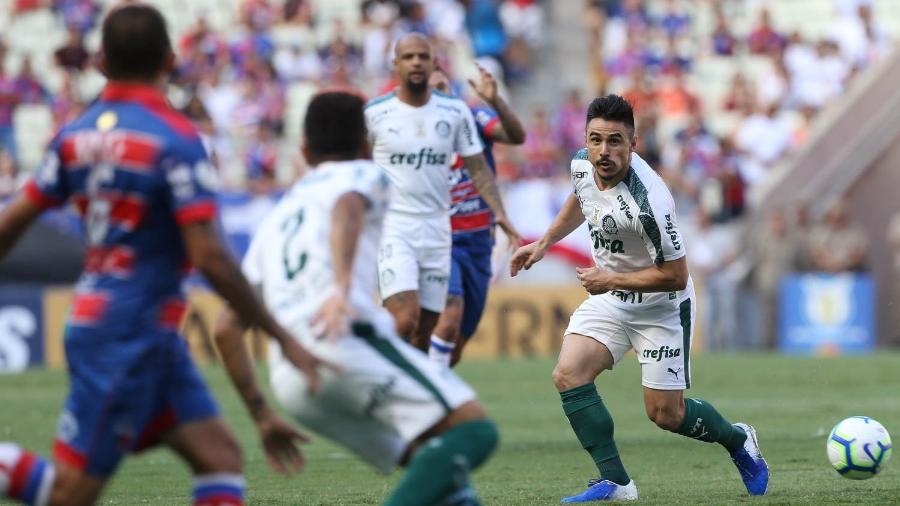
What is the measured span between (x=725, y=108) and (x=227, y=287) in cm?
2086

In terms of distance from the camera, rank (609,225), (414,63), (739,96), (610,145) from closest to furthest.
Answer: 1. (610,145)
2. (609,225)
3. (414,63)
4. (739,96)

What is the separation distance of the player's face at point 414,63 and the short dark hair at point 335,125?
172 inches

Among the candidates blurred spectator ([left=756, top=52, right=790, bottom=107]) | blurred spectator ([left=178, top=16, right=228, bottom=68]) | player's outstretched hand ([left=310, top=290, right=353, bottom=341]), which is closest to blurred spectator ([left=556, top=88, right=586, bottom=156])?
blurred spectator ([left=756, top=52, right=790, bottom=107])

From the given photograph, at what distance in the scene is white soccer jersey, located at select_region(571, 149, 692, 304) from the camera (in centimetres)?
787

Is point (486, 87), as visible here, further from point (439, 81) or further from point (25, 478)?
point (25, 478)

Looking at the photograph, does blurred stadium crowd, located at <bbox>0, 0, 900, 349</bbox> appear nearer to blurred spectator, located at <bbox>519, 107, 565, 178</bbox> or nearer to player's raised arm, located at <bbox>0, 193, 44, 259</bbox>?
blurred spectator, located at <bbox>519, 107, 565, 178</bbox>

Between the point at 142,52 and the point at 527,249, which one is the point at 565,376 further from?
the point at 142,52

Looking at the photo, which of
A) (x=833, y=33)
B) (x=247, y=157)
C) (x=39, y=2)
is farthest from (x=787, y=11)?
(x=39, y=2)

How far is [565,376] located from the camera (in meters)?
8.32

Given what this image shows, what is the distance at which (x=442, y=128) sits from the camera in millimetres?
10117

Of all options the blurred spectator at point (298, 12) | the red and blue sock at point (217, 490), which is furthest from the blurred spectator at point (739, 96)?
the red and blue sock at point (217, 490)

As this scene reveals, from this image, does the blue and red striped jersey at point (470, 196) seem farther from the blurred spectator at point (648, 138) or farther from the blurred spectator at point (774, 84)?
the blurred spectator at point (774, 84)

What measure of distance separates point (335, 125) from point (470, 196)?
572 cm

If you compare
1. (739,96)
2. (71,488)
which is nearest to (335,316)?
(71,488)
